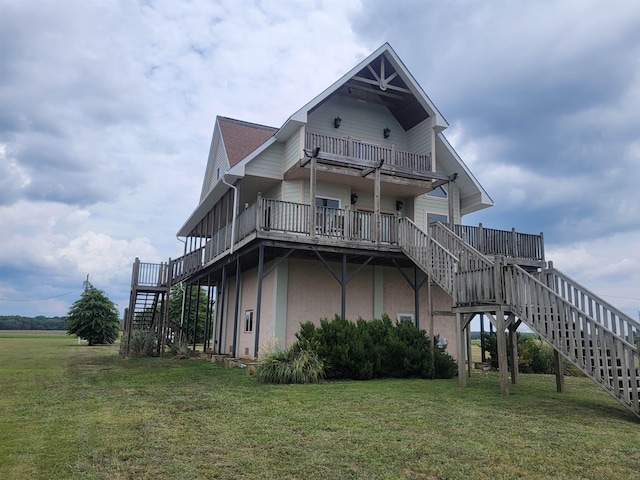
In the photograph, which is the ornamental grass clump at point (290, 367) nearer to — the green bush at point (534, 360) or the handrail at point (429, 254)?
the handrail at point (429, 254)

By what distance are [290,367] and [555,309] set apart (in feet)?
20.4

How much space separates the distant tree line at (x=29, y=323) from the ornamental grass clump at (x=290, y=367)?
11005 cm

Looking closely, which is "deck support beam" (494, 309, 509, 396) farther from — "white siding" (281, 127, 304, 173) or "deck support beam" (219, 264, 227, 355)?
"deck support beam" (219, 264, 227, 355)

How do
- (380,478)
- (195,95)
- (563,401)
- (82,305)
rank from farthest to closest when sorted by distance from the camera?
(82,305) → (195,95) → (563,401) → (380,478)

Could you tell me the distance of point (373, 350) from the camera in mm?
13484

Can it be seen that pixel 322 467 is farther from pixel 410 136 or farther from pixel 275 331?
pixel 410 136

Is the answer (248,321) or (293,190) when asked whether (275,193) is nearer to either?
(293,190)

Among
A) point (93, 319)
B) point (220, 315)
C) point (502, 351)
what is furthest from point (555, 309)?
point (93, 319)

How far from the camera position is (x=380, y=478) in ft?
16.2

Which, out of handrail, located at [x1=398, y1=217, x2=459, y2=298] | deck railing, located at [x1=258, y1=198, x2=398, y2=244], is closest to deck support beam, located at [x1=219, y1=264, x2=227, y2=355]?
deck railing, located at [x1=258, y1=198, x2=398, y2=244]

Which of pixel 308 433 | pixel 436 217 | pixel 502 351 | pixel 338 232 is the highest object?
pixel 436 217

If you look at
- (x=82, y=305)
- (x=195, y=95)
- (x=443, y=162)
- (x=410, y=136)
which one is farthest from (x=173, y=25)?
(x=82, y=305)

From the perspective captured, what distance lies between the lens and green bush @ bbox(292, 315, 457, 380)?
1310 cm

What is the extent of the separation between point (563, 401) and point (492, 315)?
235 centimetres
